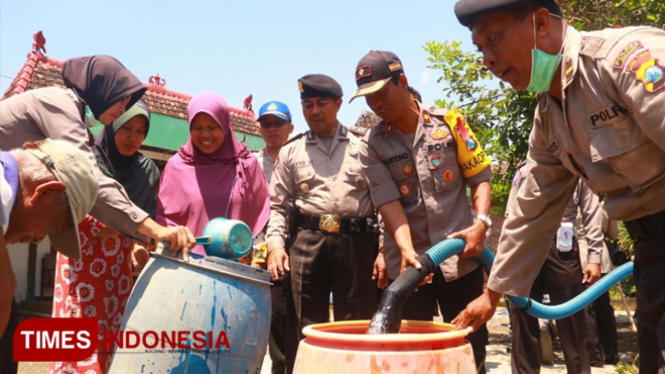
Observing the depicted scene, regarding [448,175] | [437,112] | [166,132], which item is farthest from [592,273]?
[166,132]

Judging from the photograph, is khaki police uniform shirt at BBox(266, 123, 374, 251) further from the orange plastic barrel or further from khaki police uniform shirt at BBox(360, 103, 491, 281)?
the orange plastic barrel

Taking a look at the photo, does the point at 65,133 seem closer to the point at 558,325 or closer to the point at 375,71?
the point at 375,71

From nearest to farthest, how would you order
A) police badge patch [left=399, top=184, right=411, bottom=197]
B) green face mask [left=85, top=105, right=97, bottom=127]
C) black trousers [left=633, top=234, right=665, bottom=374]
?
black trousers [left=633, top=234, right=665, bottom=374] → police badge patch [left=399, top=184, right=411, bottom=197] → green face mask [left=85, top=105, right=97, bottom=127]

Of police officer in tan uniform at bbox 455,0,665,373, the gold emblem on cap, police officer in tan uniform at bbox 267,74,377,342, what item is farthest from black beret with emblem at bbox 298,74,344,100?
police officer in tan uniform at bbox 455,0,665,373

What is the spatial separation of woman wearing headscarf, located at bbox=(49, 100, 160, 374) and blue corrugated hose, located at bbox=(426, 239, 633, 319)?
2061 millimetres

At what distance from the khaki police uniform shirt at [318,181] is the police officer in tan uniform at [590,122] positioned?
1.75 meters

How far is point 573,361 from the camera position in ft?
15.8

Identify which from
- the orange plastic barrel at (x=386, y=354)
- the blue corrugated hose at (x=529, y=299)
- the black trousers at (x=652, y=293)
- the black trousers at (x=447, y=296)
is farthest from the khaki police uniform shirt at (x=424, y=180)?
the orange plastic barrel at (x=386, y=354)

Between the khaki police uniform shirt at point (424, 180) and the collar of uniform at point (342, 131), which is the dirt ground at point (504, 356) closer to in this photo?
the collar of uniform at point (342, 131)

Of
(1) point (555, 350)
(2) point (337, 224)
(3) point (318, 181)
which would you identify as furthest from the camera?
(1) point (555, 350)

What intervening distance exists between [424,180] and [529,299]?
954 mm

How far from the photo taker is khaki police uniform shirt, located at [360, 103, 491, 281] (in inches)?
140

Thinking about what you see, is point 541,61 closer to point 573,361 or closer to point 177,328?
point 177,328

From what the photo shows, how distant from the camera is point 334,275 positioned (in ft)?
13.8
